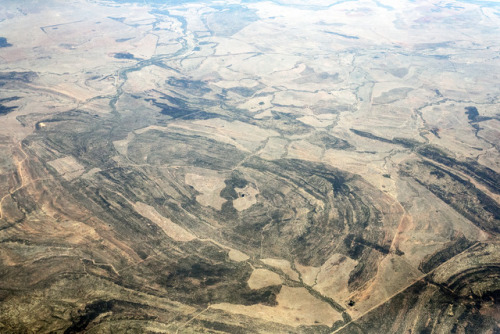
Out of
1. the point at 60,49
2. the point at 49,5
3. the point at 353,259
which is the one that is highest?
the point at 49,5

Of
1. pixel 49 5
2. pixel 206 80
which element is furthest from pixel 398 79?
pixel 49 5

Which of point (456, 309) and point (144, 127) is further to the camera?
point (144, 127)

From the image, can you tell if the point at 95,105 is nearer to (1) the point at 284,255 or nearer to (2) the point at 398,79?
(1) the point at 284,255

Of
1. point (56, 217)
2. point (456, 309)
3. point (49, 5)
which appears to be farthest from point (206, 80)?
point (49, 5)

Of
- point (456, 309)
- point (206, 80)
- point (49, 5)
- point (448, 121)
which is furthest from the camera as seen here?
point (49, 5)

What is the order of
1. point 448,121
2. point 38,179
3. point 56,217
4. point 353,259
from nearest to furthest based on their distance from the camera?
1. point 353,259
2. point 56,217
3. point 38,179
4. point 448,121

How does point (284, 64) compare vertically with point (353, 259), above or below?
above
